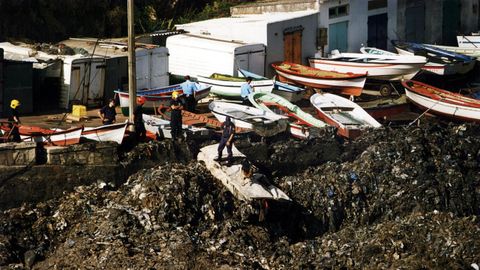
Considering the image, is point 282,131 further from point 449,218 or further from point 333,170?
point 449,218

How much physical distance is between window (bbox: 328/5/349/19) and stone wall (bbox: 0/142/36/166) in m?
15.7

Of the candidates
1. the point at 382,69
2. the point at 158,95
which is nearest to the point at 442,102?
the point at 382,69

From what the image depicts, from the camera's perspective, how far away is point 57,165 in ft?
88.6

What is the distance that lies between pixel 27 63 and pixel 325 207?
9.70m

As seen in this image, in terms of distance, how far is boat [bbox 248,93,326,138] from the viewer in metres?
30.6

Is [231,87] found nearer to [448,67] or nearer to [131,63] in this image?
[131,63]

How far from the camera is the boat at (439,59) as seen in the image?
129 feet

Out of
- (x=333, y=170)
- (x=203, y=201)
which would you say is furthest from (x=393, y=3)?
(x=203, y=201)

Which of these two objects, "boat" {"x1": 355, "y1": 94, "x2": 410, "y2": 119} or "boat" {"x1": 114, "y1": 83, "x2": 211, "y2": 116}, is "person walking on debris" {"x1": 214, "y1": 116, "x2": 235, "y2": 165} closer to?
"boat" {"x1": 114, "y1": 83, "x2": 211, "y2": 116}

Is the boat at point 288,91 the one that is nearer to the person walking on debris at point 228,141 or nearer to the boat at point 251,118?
the boat at point 251,118

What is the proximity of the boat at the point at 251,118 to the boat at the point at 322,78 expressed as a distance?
4536mm

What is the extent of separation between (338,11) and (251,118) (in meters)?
10.3

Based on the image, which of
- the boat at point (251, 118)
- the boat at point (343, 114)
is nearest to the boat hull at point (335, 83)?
the boat at point (343, 114)

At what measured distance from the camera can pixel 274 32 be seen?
37.1 metres
